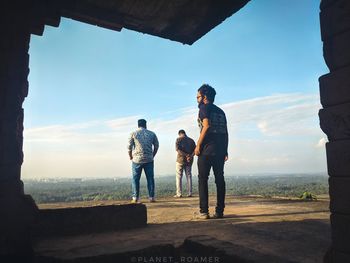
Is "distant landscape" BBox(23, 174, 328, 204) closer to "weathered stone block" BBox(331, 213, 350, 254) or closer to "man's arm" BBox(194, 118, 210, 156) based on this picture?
"man's arm" BBox(194, 118, 210, 156)

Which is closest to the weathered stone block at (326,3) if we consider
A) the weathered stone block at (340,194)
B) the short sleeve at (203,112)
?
the weathered stone block at (340,194)

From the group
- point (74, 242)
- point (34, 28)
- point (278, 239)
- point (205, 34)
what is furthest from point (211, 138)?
point (34, 28)

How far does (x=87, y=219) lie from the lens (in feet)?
13.3

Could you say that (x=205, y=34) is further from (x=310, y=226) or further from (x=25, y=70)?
(x=310, y=226)

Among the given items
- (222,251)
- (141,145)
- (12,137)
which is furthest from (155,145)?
(222,251)

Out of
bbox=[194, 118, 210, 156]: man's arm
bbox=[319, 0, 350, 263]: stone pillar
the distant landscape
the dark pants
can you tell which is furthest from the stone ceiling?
the distant landscape

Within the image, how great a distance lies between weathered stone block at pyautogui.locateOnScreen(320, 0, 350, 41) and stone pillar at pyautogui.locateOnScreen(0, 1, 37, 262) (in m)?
3.01

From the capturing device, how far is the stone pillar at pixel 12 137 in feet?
10.3

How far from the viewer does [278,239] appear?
316 cm

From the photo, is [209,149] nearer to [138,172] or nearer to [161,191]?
[138,172]

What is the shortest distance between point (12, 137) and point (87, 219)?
4.64 feet

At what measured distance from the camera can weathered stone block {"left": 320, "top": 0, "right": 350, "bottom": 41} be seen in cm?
190

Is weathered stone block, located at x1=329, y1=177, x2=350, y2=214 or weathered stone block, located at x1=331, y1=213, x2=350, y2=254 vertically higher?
weathered stone block, located at x1=329, y1=177, x2=350, y2=214

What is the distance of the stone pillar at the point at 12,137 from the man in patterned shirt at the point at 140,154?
3.93m
